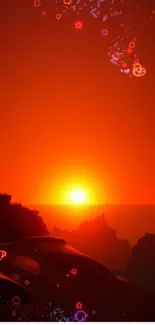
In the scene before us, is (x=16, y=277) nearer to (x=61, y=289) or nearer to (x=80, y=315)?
(x=61, y=289)

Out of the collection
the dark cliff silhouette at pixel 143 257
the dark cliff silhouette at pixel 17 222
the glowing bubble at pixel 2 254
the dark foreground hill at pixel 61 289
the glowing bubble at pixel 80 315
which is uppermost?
the dark cliff silhouette at pixel 143 257

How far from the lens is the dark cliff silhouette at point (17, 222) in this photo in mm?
8133

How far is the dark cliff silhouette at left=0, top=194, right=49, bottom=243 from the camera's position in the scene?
813 centimetres

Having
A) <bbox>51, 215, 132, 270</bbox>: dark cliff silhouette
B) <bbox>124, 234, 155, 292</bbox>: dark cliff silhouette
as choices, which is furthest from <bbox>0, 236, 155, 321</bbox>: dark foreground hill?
<bbox>51, 215, 132, 270</bbox>: dark cliff silhouette

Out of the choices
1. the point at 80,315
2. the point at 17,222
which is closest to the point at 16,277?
the point at 80,315

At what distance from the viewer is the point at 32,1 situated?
5047mm

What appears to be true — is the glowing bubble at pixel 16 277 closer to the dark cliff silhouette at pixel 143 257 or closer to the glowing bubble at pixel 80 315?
the glowing bubble at pixel 80 315

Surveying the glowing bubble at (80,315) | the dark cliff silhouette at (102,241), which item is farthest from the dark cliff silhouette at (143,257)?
the glowing bubble at (80,315)

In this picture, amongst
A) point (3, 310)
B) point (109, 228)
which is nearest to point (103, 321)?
point (3, 310)

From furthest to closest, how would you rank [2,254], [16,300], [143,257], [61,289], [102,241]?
1. [102,241]
2. [143,257]
3. [2,254]
4. [61,289]
5. [16,300]

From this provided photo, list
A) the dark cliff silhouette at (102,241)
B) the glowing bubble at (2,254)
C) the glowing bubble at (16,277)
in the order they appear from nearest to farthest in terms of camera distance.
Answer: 1. the glowing bubble at (16,277)
2. the glowing bubble at (2,254)
3. the dark cliff silhouette at (102,241)

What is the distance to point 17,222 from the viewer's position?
8617mm

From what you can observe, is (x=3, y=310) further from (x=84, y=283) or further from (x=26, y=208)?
(x=26, y=208)

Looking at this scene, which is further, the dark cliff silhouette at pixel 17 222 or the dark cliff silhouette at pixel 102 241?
the dark cliff silhouette at pixel 102 241
